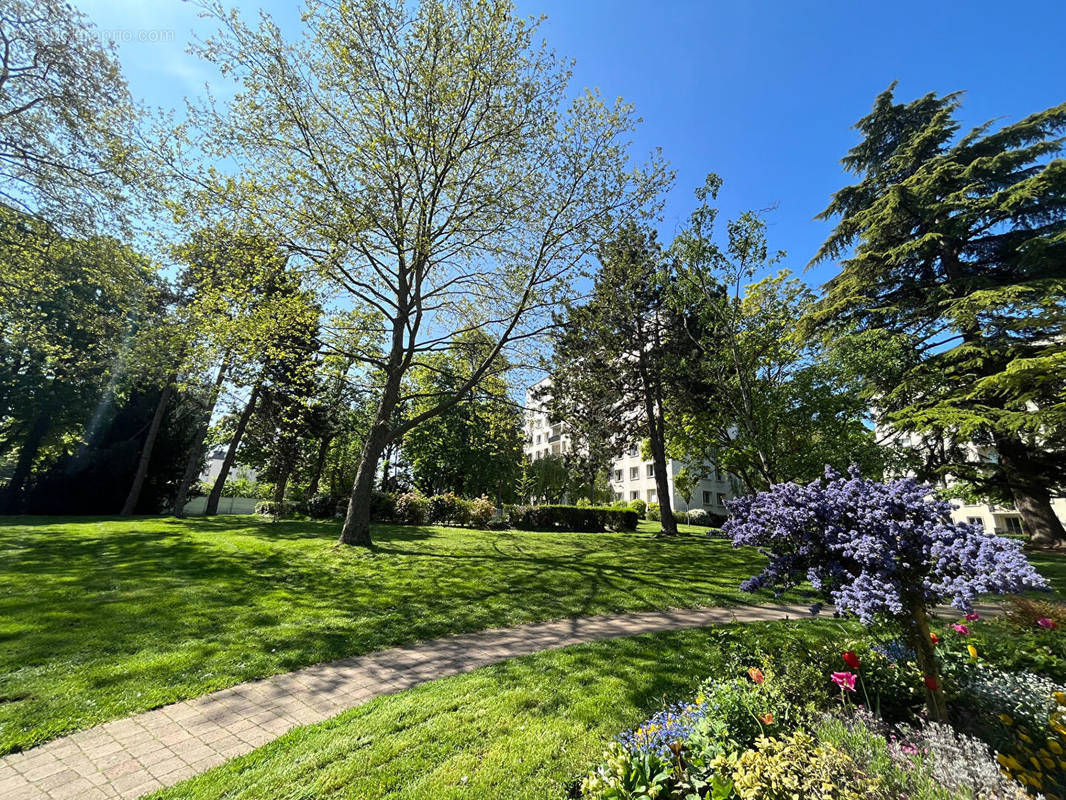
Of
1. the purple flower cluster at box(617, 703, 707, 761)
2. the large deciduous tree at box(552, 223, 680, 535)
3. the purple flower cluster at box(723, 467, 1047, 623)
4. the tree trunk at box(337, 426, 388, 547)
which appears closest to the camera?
the purple flower cluster at box(723, 467, 1047, 623)

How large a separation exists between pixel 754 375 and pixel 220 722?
11335 millimetres

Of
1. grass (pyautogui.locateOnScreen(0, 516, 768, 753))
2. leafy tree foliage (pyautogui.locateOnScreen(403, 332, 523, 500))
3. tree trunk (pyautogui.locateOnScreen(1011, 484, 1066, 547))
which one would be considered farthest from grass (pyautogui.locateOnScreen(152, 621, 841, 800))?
tree trunk (pyautogui.locateOnScreen(1011, 484, 1066, 547))

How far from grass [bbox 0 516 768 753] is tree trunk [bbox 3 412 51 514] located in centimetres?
1257

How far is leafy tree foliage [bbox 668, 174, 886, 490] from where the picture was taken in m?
7.37

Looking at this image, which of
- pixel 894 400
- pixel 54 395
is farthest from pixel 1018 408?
pixel 54 395

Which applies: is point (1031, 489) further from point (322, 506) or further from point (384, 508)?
point (322, 506)

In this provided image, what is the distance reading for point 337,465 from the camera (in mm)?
34062

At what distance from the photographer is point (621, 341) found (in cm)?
1467

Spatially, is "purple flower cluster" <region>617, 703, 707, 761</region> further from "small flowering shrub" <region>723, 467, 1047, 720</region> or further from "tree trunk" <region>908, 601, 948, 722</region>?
"tree trunk" <region>908, 601, 948, 722</region>

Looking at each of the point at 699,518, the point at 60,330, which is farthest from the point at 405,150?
the point at 699,518

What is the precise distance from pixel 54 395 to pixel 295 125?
22045 mm

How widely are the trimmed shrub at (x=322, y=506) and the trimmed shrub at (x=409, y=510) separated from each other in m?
Answer: 3.69

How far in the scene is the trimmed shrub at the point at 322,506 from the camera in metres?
20.3

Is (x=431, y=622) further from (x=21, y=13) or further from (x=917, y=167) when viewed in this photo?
(x=917, y=167)
